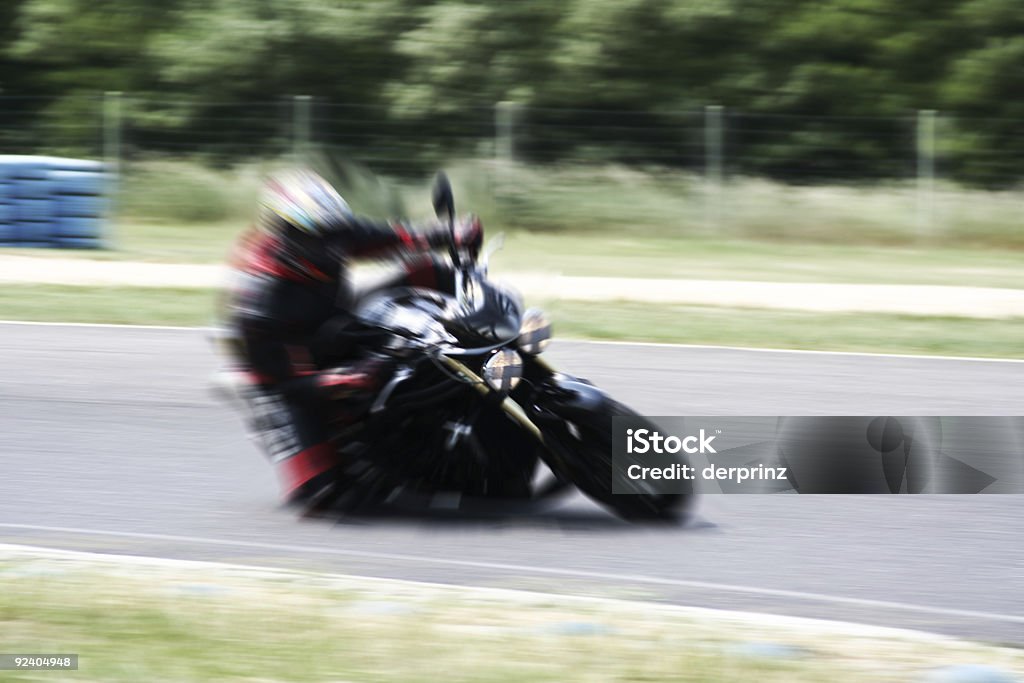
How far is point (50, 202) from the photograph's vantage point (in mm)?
19000

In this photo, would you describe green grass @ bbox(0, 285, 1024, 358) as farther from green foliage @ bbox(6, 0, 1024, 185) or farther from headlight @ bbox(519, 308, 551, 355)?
green foliage @ bbox(6, 0, 1024, 185)

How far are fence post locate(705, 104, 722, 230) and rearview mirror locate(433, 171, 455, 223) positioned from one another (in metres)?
16.0

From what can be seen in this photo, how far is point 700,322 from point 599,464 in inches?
320

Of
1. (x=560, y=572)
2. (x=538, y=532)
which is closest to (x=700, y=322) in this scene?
(x=538, y=532)

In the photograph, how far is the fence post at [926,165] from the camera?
22.1m

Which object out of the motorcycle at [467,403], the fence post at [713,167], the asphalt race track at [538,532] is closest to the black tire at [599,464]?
the motorcycle at [467,403]

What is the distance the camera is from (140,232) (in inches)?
859

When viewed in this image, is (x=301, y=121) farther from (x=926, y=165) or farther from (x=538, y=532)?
(x=538, y=532)

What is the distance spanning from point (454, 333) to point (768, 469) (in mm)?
2199

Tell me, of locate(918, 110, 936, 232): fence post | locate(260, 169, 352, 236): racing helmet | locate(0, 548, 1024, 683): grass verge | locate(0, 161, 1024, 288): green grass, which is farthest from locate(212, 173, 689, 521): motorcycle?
locate(918, 110, 936, 232): fence post

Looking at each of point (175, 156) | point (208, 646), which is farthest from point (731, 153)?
point (208, 646)

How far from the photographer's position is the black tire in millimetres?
6258

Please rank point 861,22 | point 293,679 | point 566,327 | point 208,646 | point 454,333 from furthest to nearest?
point 861,22 → point 566,327 → point 454,333 → point 208,646 → point 293,679

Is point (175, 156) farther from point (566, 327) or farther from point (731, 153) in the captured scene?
point (566, 327)
